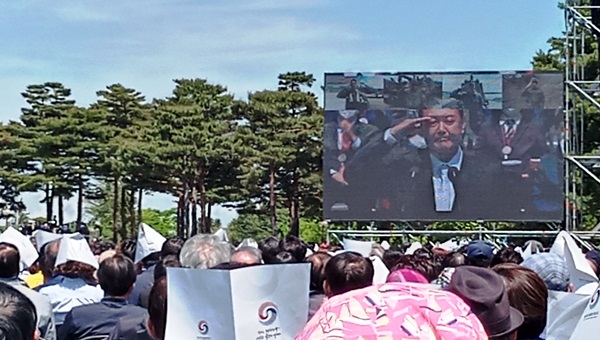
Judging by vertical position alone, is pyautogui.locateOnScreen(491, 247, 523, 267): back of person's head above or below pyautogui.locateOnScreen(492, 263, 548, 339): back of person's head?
below

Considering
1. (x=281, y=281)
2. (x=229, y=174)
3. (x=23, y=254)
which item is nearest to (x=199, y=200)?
(x=229, y=174)

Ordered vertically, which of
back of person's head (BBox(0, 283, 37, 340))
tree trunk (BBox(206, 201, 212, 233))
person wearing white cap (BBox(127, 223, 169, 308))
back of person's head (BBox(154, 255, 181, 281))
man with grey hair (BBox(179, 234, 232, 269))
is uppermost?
back of person's head (BBox(0, 283, 37, 340))

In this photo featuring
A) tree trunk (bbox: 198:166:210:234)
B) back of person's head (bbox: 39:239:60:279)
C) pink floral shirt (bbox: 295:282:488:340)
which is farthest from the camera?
tree trunk (bbox: 198:166:210:234)

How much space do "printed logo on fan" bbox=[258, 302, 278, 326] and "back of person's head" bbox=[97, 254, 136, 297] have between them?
67.0 inches

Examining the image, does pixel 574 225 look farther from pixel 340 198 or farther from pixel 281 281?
pixel 281 281

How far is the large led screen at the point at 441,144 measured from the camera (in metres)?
16.5

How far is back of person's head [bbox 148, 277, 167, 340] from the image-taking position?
3.62 metres

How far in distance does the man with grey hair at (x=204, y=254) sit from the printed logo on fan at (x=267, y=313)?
1450mm

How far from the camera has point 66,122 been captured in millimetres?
42750

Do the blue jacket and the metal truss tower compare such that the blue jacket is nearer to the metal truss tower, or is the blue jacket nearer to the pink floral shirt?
the pink floral shirt

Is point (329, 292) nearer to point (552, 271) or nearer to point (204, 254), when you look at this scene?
point (204, 254)

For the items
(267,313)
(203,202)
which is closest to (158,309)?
(267,313)

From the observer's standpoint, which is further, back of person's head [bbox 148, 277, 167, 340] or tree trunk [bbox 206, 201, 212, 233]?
tree trunk [bbox 206, 201, 212, 233]

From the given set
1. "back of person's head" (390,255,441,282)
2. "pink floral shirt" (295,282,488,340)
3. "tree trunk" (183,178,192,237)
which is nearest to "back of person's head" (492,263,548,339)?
"pink floral shirt" (295,282,488,340)
